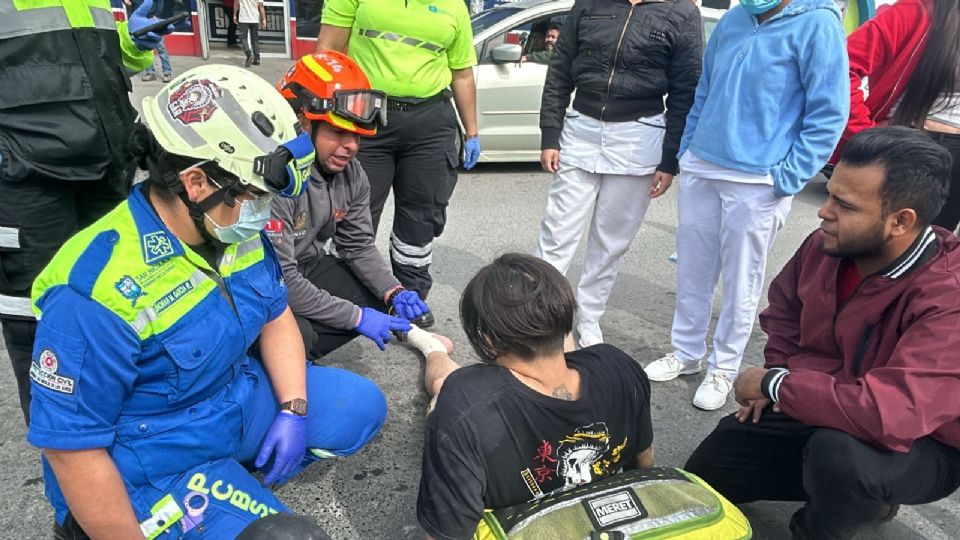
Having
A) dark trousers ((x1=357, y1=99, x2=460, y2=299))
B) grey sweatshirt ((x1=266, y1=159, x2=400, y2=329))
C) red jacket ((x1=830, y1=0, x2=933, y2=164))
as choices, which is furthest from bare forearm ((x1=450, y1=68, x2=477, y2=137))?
red jacket ((x1=830, y1=0, x2=933, y2=164))

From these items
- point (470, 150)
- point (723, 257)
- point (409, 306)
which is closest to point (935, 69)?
point (723, 257)

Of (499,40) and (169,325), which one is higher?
(169,325)

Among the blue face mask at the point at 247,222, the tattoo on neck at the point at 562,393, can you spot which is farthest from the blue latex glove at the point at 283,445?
the tattoo on neck at the point at 562,393

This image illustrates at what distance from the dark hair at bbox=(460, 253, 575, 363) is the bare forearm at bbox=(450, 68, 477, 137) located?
7.29 ft

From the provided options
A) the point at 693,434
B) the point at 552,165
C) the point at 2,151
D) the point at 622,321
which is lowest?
the point at 622,321

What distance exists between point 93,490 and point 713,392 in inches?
96.7

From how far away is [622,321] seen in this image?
13.5ft

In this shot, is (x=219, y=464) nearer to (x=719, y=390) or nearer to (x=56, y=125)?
(x=56, y=125)

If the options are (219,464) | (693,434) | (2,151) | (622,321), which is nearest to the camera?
(219,464)

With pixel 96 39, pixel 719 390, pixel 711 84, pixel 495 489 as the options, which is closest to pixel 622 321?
pixel 719 390

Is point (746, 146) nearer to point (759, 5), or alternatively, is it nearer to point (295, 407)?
point (759, 5)

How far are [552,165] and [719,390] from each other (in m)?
1.30

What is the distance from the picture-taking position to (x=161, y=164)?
65.5 inches

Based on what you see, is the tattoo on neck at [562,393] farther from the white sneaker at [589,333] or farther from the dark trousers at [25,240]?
the white sneaker at [589,333]
